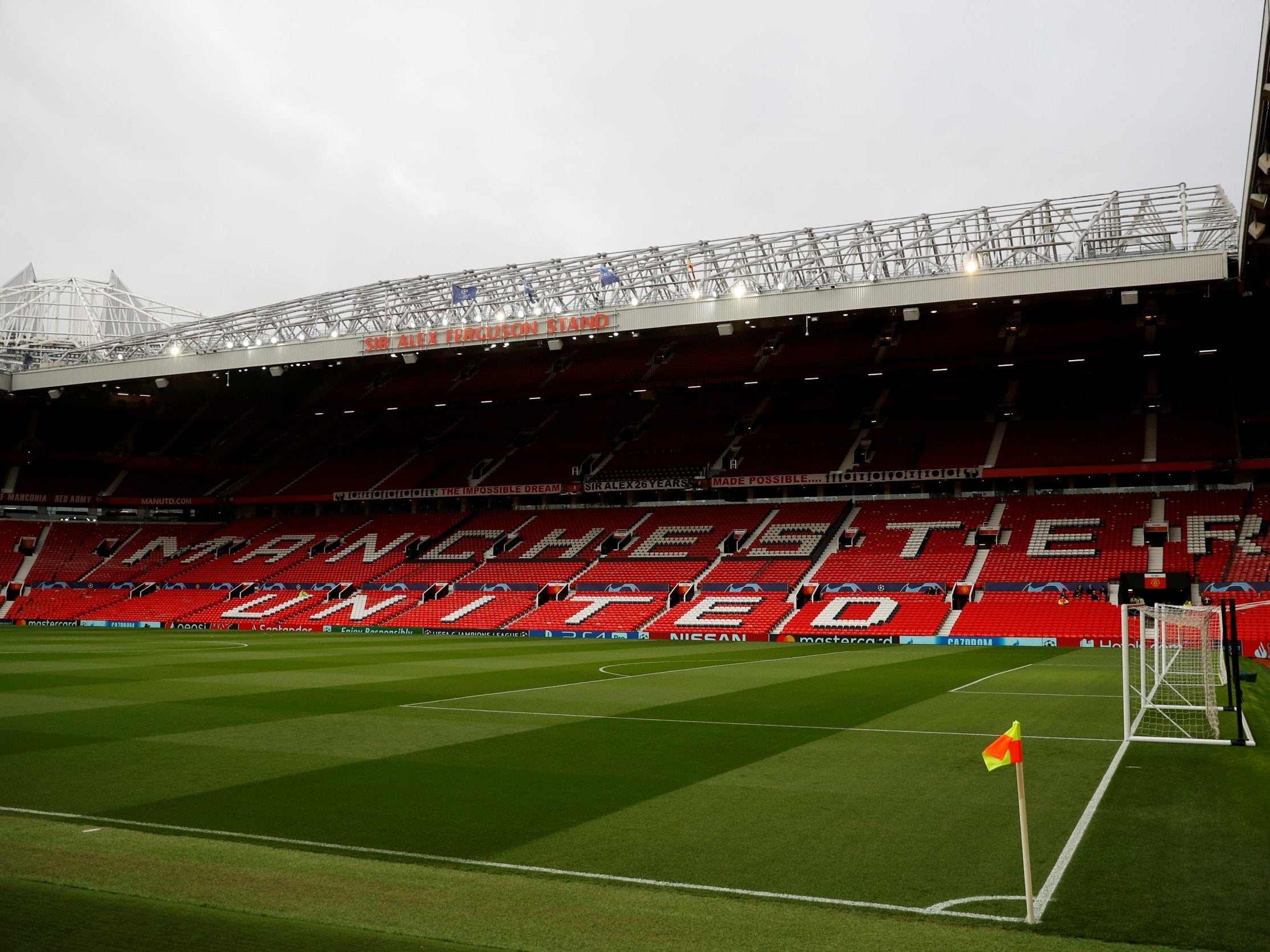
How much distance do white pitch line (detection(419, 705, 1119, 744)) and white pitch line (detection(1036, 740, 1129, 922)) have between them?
75.9 inches

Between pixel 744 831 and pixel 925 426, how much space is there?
147 ft

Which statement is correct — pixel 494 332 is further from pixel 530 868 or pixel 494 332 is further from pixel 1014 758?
pixel 1014 758

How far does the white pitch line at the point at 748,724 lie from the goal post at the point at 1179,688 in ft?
3.15

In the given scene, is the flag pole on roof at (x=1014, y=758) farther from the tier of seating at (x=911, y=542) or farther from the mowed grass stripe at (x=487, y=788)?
the tier of seating at (x=911, y=542)

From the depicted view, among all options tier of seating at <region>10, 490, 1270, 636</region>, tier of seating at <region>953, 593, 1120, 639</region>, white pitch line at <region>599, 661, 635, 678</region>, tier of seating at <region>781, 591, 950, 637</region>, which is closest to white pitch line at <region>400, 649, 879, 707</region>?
white pitch line at <region>599, 661, 635, 678</region>

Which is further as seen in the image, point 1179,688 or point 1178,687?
point 1179,688

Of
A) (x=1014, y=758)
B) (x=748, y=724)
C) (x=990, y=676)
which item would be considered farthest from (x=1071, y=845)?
(x=990, y=676)

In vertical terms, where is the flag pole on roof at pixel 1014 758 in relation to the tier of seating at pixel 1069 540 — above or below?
below

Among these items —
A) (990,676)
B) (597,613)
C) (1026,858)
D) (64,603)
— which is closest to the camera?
(1026,858)

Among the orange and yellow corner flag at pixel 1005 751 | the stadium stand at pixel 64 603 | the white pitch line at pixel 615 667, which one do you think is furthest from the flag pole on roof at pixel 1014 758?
the stadium stand at pixel 64 603

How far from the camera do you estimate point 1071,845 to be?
8391 mm

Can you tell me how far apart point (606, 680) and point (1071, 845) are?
15161mm

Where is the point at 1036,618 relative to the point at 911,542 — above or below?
below

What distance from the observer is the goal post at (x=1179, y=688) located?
13.9m
